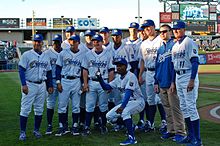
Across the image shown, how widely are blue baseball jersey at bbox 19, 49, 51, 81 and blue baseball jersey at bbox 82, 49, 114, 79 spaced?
0.79 meters

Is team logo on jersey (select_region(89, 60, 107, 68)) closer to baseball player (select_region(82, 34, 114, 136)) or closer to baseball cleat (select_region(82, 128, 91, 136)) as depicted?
baseball player (select_region(82, 34, 114, 136))

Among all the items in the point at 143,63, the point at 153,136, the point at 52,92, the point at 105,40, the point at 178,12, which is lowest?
the point at 153,136

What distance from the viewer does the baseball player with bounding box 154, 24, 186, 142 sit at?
619 centimetres

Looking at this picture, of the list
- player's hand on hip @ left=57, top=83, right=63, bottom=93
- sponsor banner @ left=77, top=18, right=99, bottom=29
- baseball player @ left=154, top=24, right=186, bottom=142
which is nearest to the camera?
baseball player @ left=154, top=24, right=186, bottom=142

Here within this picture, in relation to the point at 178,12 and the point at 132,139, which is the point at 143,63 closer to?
the point at 132,139

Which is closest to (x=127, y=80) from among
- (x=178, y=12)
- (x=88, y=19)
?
(x=178, y=12)

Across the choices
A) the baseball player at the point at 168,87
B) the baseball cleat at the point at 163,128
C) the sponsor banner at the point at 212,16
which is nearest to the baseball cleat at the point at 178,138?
the baseball player at the point at 168,87

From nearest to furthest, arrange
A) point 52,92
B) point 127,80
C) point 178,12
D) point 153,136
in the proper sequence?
point 127,80
point 153,136
point 52,92
point 178,12

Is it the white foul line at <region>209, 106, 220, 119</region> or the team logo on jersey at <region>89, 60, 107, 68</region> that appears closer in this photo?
the team logo on jersey at <region>89, 60, 107, 68</region>

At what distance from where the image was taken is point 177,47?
5.83m

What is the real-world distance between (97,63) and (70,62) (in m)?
0.51

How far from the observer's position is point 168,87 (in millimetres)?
6199

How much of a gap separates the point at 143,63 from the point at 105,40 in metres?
0.99

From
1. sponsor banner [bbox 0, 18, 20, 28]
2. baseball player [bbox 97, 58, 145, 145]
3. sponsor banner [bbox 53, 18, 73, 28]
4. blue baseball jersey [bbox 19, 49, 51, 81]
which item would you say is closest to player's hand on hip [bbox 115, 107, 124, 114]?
baseball player [bbox 97, 58, 145, 145]
